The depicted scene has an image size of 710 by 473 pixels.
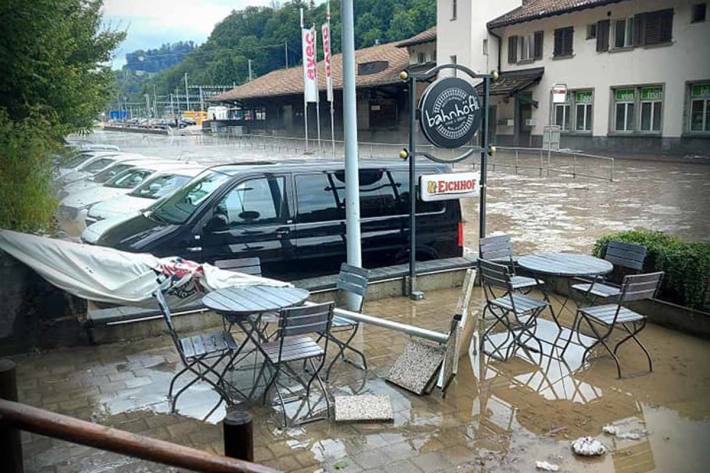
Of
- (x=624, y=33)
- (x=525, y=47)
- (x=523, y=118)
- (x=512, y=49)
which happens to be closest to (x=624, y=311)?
(x=624, y=33)

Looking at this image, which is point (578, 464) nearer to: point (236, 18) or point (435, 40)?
point (236, 18)

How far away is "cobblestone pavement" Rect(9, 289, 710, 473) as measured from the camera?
3.62 m

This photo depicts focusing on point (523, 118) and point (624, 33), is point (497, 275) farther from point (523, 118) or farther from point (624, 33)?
point (523, 118)

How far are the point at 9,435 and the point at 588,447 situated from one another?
311cm

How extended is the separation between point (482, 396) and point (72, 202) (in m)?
8.57

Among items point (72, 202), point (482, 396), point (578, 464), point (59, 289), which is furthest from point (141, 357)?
point (72, 202)

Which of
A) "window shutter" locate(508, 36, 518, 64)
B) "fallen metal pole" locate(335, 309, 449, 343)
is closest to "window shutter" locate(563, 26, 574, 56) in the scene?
"window shutter" locate(508, 36, 518, 64)

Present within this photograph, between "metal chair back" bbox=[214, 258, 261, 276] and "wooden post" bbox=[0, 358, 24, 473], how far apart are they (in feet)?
12.1

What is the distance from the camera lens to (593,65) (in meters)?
26.4

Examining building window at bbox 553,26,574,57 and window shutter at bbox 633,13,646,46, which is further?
building window at bbox 553,26,574,57

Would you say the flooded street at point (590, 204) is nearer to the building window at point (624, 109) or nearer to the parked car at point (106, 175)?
the building window at point (624, 109)

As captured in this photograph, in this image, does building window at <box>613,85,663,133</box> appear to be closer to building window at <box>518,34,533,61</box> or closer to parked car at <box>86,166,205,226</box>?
building window at <box>518,34,533,61</box>

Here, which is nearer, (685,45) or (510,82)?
(685,45)

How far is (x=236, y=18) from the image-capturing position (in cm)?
2388
